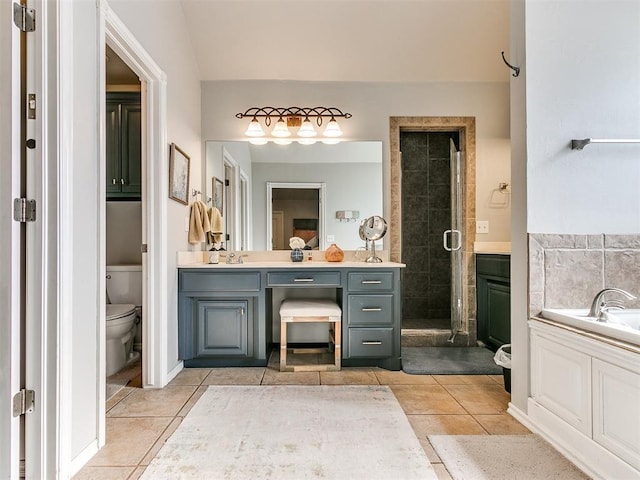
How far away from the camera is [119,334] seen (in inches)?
102

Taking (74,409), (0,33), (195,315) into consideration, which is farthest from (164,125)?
(74,409)

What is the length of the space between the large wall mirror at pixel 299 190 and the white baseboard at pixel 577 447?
1.86 meters

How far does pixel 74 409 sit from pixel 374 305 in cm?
190

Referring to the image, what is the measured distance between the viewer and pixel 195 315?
8.79ft

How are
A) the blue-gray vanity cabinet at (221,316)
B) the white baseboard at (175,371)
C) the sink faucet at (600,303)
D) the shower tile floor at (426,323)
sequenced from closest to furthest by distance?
1. the sink faucet at (600,303)
2. the white baseboard at (175,371)
3. the blue-gray vanity cabinet at (221,316)
4. the shower tile floor at (426,323)

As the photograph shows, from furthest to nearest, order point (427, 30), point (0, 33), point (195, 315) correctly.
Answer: point (427, 30) → point (195, 315) → point (0, 33)

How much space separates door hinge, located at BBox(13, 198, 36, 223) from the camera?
1.30m

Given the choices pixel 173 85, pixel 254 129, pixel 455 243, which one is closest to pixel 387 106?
pixel 254 129

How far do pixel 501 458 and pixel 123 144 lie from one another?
3.47 meters

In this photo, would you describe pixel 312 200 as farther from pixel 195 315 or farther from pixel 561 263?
pixel 561 263

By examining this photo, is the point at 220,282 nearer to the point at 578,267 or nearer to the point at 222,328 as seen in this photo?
the point at 222,328

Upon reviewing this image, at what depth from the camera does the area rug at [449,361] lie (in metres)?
2.62

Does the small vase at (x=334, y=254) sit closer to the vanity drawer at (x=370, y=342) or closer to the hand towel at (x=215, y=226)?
the vanity drawer at (x=370, y=342)

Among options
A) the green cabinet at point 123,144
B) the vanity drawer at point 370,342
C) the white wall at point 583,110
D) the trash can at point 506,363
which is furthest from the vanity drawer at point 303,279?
the green cabinet at point 123,144
